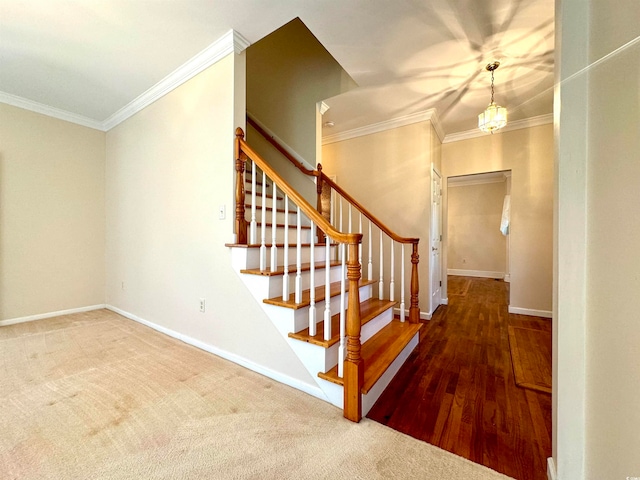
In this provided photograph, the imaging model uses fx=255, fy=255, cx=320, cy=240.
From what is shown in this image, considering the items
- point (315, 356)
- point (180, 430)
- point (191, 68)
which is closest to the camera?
point (180, 430)

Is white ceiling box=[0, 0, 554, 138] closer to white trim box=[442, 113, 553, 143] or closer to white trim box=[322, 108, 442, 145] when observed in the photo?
white trim box=[322, 108, 442, 145]

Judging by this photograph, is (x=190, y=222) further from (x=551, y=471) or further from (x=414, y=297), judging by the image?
(x=551, y=471)

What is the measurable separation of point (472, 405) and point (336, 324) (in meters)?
0.95

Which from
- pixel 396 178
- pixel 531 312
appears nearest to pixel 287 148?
pixel 396 178

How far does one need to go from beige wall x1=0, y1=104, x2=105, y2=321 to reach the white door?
4.58 metres

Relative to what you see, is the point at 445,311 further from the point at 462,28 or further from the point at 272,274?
the point at 462,28

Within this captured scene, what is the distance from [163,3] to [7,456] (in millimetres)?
2630

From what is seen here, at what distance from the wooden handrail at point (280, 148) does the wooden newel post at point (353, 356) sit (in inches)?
70.1

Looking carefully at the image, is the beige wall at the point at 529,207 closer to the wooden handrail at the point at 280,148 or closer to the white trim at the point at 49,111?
the wooden handrail at the point at 280,148

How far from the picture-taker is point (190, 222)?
7.70 feet

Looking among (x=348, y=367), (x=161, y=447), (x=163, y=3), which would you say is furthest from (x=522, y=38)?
(x=161, y=447)

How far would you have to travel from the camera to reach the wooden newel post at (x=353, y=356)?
141 cm

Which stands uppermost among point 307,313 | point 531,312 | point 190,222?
point 190,222

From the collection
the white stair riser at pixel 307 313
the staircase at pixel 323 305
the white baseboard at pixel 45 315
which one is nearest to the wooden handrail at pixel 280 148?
the staircase at pixel 323 305
